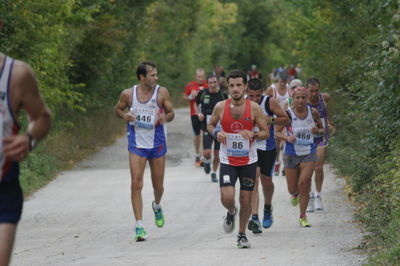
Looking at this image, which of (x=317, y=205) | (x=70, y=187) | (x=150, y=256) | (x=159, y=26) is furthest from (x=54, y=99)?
(x=159, y=26)

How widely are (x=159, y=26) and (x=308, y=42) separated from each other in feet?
67.8

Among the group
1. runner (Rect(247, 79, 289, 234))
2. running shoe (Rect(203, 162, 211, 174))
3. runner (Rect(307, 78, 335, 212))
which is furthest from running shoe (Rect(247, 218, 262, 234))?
running shoe (Rect(203, 162, 211, 174))

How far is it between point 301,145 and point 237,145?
2.57 meters

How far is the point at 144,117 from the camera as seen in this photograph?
1209cm

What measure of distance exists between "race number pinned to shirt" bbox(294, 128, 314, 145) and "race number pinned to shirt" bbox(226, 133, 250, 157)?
8.09 ft

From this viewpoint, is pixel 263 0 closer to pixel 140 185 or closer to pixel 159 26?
pixel 159 26

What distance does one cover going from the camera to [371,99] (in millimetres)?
10273

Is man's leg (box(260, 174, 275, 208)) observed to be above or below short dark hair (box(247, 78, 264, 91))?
below

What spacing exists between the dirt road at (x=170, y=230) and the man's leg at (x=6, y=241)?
158 inches

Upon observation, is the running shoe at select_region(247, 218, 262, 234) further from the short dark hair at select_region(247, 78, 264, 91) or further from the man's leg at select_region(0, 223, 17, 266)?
the man's leg at select_region(0, 223, 17, 266)

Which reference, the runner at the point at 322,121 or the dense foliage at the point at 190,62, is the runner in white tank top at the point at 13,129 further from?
the runner at the point at 322,121

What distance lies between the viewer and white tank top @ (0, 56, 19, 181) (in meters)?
5.89

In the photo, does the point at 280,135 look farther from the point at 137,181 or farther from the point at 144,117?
the point at 137,181

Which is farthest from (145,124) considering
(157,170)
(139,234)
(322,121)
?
(322,121)
